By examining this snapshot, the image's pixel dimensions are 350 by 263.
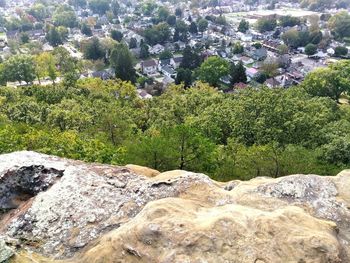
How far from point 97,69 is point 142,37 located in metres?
27.8

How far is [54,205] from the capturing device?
12938 mm

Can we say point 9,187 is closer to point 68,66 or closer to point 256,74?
point 68,66

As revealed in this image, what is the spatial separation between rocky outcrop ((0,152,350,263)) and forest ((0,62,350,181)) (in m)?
6.60

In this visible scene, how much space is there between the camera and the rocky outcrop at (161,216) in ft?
35.0

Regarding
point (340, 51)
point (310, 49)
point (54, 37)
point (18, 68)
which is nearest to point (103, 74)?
point (18, 68)

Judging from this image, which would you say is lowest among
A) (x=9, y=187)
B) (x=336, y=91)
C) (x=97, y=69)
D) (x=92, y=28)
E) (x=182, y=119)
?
(x=92, y=28)

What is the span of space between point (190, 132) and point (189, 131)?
86 millimetres

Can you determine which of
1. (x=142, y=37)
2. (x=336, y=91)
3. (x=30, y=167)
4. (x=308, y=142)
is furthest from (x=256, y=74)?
(x=30, y=167)

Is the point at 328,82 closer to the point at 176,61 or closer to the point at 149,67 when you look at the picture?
the point at 176,61

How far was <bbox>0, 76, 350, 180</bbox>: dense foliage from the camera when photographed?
854 inches

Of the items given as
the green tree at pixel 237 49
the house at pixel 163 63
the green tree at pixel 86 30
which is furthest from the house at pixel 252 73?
the green tree at pixel 86 30

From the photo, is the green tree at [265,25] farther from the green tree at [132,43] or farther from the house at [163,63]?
the house at [163,63]

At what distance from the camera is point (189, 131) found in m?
21.5

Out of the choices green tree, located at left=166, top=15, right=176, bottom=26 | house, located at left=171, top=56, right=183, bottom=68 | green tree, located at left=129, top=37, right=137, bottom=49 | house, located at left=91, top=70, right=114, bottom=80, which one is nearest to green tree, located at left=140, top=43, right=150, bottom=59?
green tree, located at left=129, top=37, right=137, bottom=49
